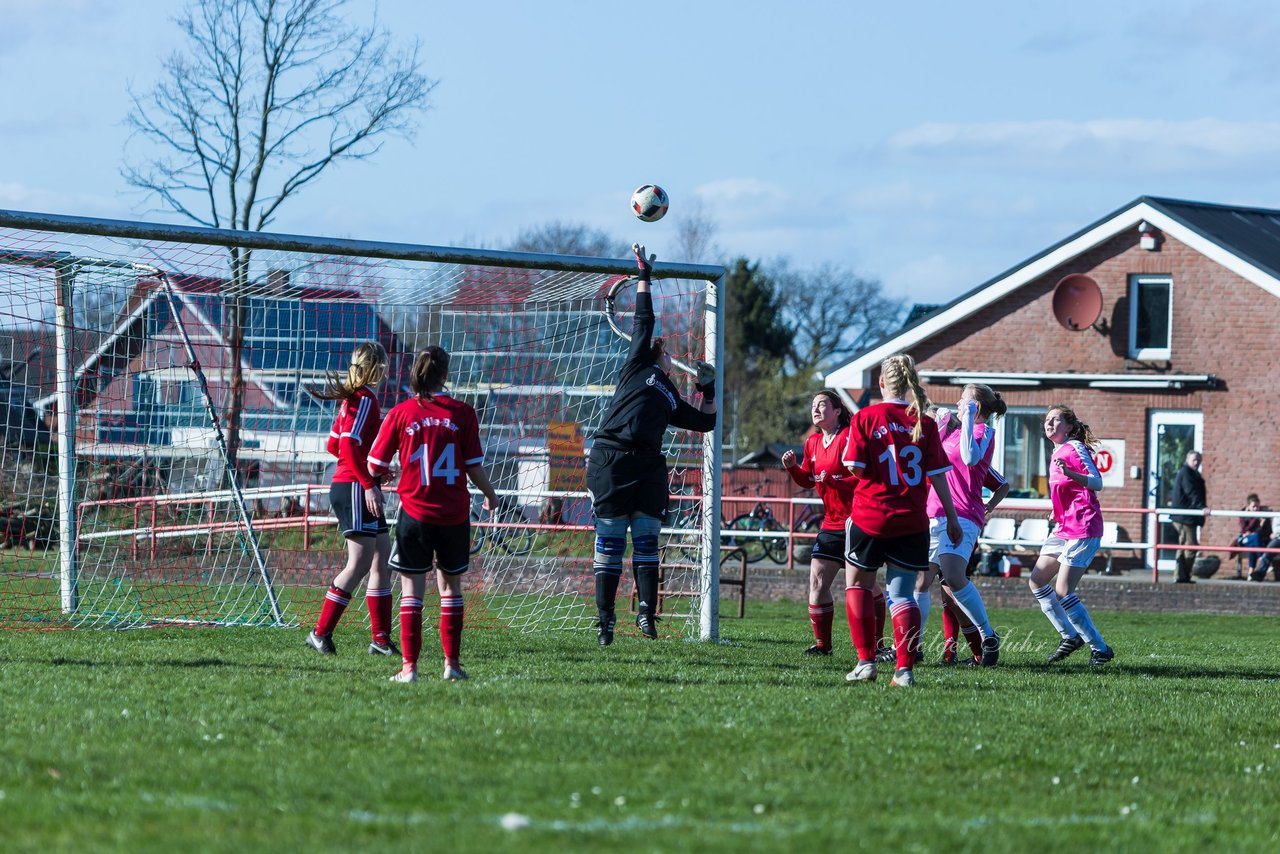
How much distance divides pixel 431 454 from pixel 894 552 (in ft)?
8.29

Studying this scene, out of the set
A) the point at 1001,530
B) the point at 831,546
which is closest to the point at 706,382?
the point at 831,546

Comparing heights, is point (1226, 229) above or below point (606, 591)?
above

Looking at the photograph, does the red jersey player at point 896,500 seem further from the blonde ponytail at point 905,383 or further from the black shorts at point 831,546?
the black shorts at point 831,546

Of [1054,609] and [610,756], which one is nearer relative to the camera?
[610,756]

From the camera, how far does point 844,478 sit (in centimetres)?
952

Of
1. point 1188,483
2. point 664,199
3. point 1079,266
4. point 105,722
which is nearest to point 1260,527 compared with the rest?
point 1188,483

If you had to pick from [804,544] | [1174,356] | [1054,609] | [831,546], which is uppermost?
[1174,356]

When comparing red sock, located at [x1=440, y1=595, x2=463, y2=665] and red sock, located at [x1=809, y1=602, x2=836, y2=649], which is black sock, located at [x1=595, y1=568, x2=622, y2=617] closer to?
red sock, located at [x1=809, y1=602, x2=836, y2=649]

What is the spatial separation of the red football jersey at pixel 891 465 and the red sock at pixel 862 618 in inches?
15.0

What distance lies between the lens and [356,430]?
8.88 meters

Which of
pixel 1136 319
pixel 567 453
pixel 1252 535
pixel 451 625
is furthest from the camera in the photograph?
pixel 1136 319

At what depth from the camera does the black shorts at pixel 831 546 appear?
9.83 metres

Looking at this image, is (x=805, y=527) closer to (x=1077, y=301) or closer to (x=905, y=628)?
(x=1077, y=301)

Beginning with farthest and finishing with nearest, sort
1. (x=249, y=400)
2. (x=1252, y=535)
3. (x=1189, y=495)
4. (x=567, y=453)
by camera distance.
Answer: (x=1252, y=535), (x=1189, y=495), (x=567, y=453), (x=249, y=400)
